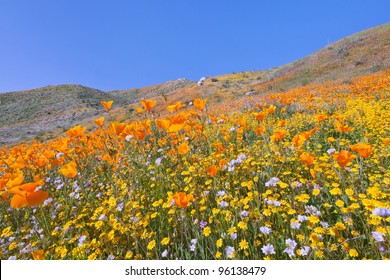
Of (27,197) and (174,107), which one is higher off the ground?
(174,107)

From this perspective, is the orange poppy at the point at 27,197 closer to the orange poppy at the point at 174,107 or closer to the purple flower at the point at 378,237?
the orange poppy at the point at 174,107

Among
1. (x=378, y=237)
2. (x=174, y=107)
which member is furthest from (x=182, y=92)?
(x=378, y=237)

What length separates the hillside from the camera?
21.5 m

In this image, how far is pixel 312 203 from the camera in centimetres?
252

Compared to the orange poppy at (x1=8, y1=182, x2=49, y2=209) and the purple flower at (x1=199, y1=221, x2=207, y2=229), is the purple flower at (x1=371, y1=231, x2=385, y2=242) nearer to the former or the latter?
the purple flower at (x1=199, y1=221, x2=207, y2=229)

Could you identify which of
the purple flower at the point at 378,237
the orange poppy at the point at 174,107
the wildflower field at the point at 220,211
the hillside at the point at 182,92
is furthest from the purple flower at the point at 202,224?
the hillside at the point at 182,92

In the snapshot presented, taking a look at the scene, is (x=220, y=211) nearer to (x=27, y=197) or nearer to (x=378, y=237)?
(x=378, y=237)

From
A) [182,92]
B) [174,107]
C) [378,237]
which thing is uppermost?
[182,92]

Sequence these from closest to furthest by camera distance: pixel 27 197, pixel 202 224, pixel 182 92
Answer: pixel 27 197 → pixel 202 224 → pixel 182 92

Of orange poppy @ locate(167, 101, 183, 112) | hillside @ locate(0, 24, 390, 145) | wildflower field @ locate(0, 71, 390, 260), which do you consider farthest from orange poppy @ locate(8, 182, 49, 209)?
hillside @ locate(0, 24, 390, 145)

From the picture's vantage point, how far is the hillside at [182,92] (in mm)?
21484

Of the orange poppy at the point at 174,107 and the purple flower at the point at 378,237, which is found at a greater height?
the orange poppy at the point at 174,107

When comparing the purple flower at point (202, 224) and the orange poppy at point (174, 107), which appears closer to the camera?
the purple flower at point (202, 224)

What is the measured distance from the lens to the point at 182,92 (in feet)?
107
